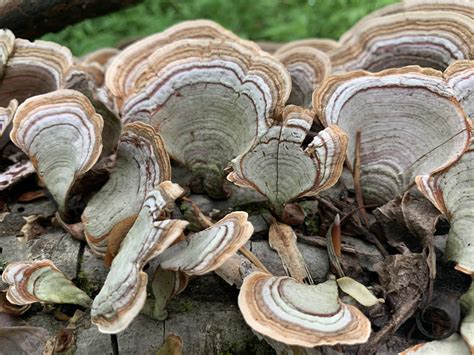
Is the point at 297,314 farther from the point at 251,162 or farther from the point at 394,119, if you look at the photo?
the point at 394,119

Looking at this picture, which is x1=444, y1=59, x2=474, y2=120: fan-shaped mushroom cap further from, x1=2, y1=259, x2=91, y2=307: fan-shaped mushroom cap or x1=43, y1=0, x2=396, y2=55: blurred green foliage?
x1=43, y1=0, x2=396, y2=55: blurred green foliage

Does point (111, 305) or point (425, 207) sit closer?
point (111, 305)

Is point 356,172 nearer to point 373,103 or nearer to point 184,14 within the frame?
point 373,103

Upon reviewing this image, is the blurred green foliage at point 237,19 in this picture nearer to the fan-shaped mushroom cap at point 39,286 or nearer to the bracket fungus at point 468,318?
the fan-shaped mushroom cap at point 39,286

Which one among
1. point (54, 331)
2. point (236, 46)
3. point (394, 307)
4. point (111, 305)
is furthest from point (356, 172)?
point (54, 331)

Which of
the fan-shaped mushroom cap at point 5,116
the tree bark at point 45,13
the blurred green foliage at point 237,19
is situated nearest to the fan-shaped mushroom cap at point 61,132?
the fan-shaped mushroom cap at point 5,116

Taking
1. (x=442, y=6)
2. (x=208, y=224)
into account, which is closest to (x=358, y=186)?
(x=208, y=224)
